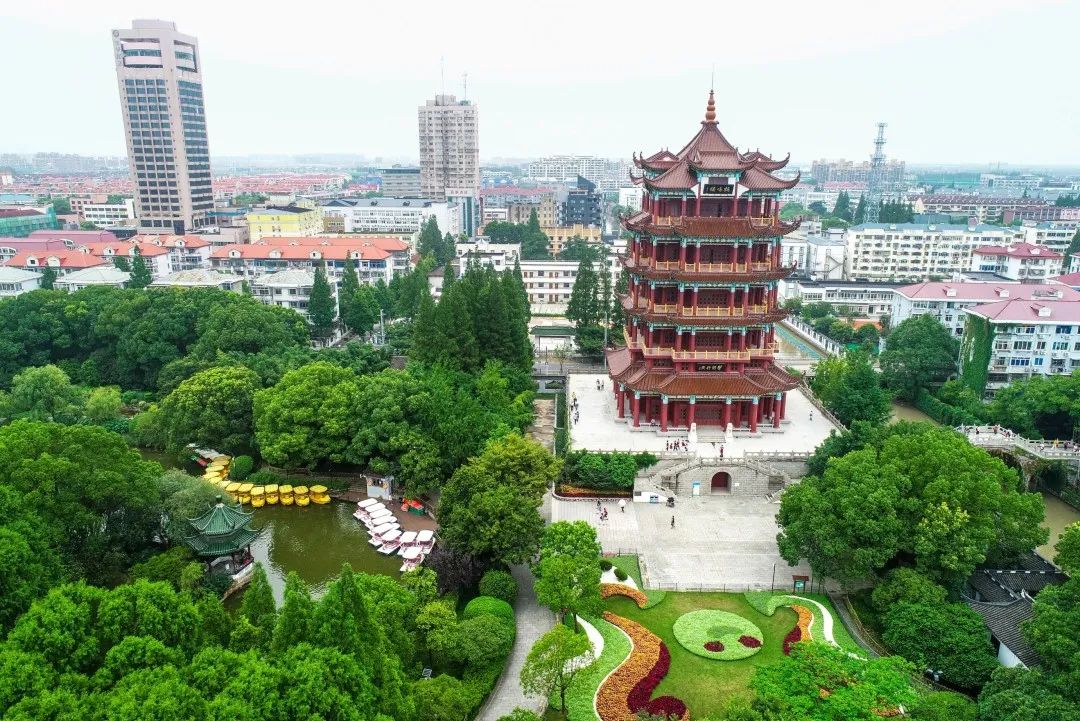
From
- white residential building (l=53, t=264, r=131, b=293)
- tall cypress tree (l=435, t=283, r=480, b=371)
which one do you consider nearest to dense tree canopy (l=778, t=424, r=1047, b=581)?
tall cypress tree (l=435, t=283, r=480, b=371)

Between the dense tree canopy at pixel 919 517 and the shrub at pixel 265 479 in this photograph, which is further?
the shrub at pixel 265 479

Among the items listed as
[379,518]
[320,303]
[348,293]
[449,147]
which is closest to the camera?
[379,518]

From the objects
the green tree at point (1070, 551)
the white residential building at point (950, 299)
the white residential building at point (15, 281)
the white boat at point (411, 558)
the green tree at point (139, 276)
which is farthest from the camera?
the green tree at point (139, 276)

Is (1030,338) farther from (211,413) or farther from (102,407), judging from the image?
(102,407)

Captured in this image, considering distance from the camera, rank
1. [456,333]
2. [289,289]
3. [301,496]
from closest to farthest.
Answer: [301,496] → [456,333] → [289,289]

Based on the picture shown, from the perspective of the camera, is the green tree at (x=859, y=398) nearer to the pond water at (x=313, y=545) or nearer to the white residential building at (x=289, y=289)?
the pond water at (x=313, y=545)

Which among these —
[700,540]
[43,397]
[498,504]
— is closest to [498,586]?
[498,504]

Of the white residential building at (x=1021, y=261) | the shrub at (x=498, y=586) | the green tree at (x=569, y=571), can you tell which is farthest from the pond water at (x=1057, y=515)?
the white residential building at (x=1021, y=261)

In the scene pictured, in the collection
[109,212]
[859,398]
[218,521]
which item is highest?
[109,212]
